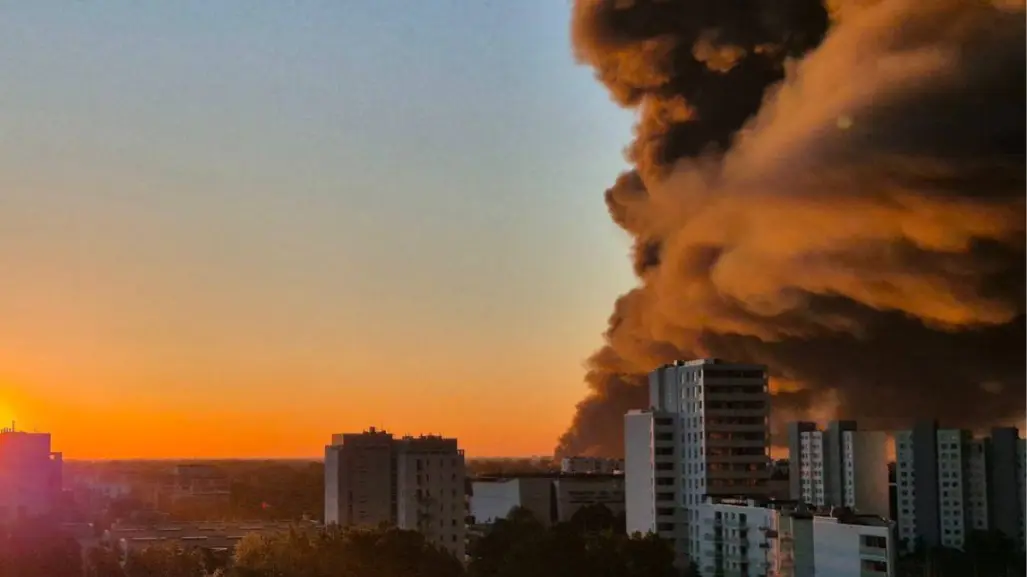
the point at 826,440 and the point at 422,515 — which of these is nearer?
the point at 422,515

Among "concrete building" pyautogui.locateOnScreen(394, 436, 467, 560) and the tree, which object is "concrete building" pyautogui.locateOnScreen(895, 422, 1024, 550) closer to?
"concrete building" pyautogui.locateOnScreen(394, 436, 467, 560)

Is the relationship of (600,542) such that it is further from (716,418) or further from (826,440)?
(826,440)

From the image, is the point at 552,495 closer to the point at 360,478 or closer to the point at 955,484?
the point at 360,478

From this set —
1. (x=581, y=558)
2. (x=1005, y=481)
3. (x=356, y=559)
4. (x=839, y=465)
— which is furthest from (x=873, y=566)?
(x=839, y=465)

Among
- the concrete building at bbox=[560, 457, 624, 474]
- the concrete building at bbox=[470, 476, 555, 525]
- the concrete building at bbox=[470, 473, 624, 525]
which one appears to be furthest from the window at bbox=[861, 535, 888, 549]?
the concrete building at bbox=[560, 457, 624, 474]

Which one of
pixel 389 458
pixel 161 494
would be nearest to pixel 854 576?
pixel 389 458

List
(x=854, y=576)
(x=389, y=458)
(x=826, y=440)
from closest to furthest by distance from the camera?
(x=854, y=576) < (x=389, y=458) < (x=826, y=440)
